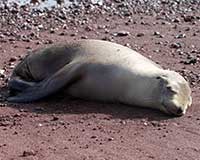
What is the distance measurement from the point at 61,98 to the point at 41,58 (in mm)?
741

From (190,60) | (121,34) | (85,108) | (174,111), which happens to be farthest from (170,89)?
(121,34)

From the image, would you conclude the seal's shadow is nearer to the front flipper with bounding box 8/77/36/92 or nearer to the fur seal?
the fur seal

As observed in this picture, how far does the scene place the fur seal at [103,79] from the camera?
7.26 meters

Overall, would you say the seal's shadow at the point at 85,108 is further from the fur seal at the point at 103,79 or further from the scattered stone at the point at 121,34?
the scattered stone at the point at 121,34

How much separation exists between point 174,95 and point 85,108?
3.08ft

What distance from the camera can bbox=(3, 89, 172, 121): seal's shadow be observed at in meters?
7.15

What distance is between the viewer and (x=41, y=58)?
8289 mm

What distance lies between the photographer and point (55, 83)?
7.61 m

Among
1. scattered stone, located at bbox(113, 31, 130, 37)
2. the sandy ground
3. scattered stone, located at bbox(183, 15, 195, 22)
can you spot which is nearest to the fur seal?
the sandy ground

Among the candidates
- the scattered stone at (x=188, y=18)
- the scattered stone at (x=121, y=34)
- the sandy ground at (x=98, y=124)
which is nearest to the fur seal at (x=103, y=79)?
the sandy ground at (x=98, y=124)

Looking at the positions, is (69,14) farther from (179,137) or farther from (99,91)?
(179,137)

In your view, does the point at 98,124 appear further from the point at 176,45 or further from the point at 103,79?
the point at 176,45

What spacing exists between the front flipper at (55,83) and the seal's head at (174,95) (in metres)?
0.89

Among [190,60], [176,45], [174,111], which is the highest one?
[174,111]
